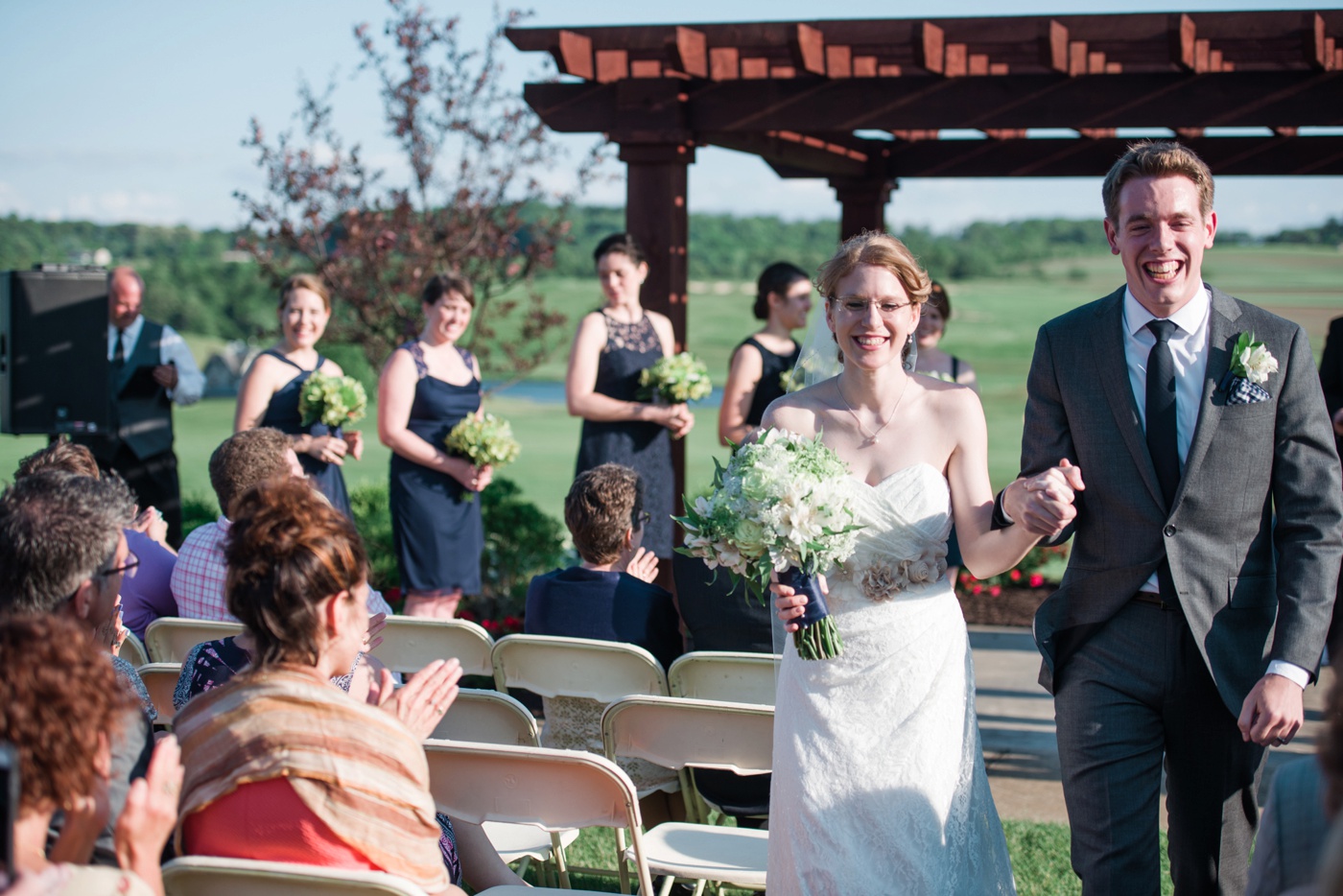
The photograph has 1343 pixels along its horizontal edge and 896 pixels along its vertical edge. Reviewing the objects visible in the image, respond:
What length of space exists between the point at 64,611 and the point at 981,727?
4.81 m

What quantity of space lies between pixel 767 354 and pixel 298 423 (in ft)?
8.49

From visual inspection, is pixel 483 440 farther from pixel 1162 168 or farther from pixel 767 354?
pixel 1162 168

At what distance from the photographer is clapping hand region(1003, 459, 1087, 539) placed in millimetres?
2848

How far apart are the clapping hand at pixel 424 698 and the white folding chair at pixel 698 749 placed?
88 cm

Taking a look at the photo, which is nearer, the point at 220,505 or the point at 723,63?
the point at 220,505

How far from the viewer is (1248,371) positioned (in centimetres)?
289

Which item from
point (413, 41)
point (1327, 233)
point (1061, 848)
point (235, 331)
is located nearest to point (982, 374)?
point (1327, 233)

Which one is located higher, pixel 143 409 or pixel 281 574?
pixel 143 409

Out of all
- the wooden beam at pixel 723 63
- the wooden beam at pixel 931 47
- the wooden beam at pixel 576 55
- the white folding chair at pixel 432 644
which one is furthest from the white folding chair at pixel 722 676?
the wooden beam at pixel 723 63

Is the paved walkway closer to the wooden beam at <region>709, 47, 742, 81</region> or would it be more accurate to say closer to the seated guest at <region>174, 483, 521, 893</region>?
the seated guest at <region>174, 483, 521, 893</region>

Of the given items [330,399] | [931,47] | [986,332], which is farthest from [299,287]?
[986,332]

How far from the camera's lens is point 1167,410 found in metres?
3.03

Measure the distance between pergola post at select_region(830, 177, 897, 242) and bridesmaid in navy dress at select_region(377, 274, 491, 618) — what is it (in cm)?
554

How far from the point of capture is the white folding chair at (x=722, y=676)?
3965mm
